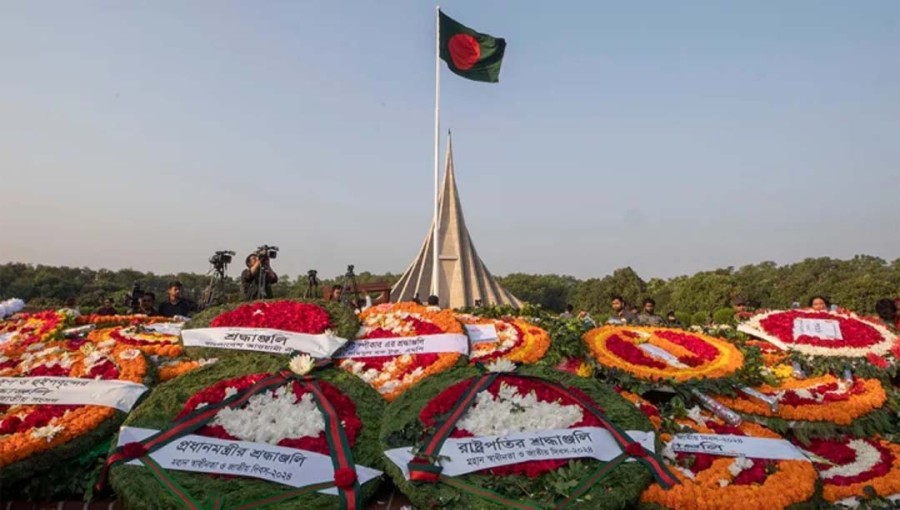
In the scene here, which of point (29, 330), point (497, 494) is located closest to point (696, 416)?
point (497, 494)

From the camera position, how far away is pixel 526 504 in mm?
3363

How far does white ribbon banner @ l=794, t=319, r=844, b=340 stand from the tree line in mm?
18577

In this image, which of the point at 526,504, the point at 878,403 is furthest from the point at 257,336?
the point at 878,403

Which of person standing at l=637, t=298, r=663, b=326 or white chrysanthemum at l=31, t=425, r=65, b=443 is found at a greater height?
person standing at l=637, t=298, r=663, b=326

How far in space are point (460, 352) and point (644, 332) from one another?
267cm

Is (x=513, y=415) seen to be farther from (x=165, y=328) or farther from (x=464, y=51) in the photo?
(x=464, y=51)

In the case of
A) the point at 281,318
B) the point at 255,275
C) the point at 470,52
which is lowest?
the point at 281,318

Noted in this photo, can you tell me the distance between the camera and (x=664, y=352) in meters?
6.23

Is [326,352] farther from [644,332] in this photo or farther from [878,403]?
[878,403]

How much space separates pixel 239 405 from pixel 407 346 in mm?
1795

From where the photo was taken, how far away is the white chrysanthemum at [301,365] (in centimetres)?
486

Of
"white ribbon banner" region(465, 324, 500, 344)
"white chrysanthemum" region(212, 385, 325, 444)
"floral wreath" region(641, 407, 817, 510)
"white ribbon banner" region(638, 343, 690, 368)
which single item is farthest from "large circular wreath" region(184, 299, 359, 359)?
"floral wreath" region(641, 407, 817, 510)

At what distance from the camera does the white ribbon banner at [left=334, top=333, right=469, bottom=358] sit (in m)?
5.64

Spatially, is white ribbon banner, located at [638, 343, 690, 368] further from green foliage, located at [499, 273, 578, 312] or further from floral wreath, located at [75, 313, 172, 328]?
green foliage, located at [499, 273, 578, 312]
